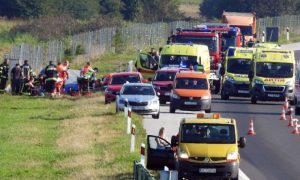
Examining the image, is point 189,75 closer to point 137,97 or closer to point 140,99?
point 137,97

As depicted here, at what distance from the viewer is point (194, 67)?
52.3 meters

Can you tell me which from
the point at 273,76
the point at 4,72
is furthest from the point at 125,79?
the point at 4,72

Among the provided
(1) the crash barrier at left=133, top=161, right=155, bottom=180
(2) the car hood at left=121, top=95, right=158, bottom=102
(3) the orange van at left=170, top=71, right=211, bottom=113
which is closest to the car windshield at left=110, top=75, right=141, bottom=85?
(3) the orange van at left=170, top=71, right=211, bottom=113

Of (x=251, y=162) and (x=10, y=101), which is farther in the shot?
(x=10, y=101)

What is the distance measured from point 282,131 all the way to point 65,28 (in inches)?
2145

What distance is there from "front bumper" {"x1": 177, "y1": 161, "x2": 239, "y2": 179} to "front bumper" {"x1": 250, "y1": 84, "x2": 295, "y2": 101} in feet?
79.0

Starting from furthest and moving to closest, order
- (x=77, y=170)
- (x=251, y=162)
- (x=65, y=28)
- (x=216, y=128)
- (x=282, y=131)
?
(x=65, y=28) → (x=282, y=131) → (x=251, y=162) → (x=77, y=170) → (x=216, y=128)

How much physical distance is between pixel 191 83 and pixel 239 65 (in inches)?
331

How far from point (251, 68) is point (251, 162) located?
20.2 meters

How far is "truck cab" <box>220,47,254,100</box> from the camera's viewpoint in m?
52.5

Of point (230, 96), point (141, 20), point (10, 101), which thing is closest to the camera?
point (10, 101)

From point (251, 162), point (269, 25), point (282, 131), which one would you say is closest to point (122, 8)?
point (269, 25)

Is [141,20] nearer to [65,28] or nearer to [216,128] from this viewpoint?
[65,28]

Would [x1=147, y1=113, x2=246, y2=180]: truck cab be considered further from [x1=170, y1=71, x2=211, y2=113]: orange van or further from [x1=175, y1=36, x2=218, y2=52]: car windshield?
[x1=175, y1=36, x2=218, y2=52]: car windshield
